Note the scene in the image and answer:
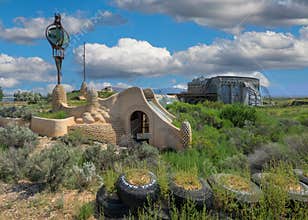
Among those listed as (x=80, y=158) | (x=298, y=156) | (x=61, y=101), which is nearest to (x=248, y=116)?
(x=298, y=156)

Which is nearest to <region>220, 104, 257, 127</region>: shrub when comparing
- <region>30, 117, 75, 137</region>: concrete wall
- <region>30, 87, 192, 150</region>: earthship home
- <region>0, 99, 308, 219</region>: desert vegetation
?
<region>30, 87, 192, 150</region>: earthship home

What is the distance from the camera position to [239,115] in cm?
2153

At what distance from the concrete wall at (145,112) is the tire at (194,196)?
32.8ft

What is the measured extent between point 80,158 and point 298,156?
7271mm

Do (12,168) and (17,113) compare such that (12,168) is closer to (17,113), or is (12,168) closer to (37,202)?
(37,202)

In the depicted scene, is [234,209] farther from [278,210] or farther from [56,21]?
[56,21]

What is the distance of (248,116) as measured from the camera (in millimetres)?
21500

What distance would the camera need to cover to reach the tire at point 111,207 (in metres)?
5.57

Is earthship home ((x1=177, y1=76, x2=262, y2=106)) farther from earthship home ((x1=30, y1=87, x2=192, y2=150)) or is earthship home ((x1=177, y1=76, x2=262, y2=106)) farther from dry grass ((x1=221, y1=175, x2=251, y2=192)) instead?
dry grass ((x1=221, y1=175, x2=251, y2=192))

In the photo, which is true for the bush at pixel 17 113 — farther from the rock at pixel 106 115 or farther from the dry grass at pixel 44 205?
the dry grass at pixel 44 205

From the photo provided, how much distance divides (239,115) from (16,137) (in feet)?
46.8

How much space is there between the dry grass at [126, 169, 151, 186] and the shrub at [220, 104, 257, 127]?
1610 cm

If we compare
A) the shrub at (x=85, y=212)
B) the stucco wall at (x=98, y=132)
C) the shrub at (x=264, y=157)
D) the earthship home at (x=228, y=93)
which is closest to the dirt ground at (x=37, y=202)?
the shrub at (x=85, y=212)

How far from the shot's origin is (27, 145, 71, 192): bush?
709cm
